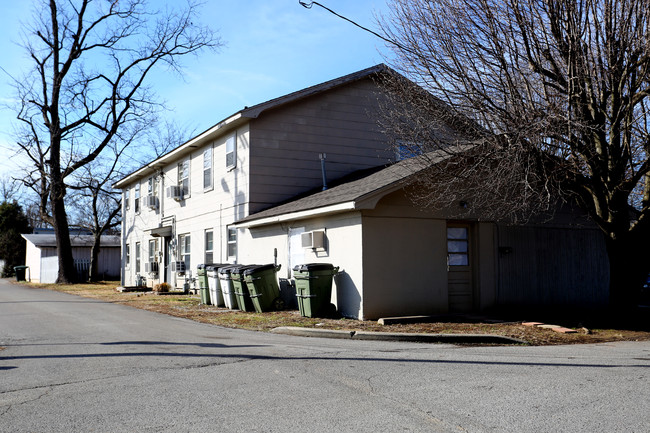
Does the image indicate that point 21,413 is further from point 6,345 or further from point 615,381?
point 615,381

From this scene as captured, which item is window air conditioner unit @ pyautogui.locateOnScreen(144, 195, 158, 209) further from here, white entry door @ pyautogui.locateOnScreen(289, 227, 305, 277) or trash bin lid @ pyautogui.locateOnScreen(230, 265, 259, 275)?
white entry door @ pyautogui.locateOnScreen(289, 227, 305, 277)

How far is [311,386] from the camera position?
6.16 metres

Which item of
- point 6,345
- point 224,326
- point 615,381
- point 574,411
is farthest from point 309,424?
point 224,326

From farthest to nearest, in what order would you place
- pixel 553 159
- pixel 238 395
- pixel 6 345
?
1. pixel 553 159
2. pixel 6 345
3. pixel 238 395

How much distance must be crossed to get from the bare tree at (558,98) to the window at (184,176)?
12.0 meters

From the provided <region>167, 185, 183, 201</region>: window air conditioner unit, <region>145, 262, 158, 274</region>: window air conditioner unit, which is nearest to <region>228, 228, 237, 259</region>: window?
<region>167, 185, 183, 201</region>: window air conditioner unit

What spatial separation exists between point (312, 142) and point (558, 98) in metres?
8.39

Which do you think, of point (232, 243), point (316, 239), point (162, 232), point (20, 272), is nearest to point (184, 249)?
point (162, 232)

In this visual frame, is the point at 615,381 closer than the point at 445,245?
Yes

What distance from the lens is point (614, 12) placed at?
10016 millimetres

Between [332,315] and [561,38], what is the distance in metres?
7.22

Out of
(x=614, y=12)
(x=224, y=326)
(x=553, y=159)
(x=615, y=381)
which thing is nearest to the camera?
(x=615, y=381)

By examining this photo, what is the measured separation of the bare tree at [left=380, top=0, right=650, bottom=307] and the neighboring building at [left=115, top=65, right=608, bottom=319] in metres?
2.29

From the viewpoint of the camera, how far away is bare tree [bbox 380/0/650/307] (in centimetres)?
1025
